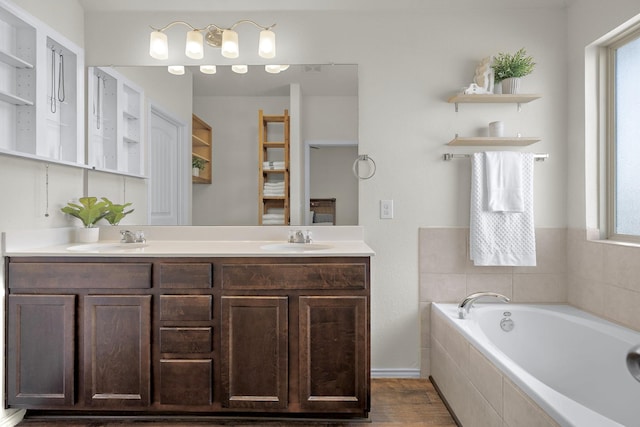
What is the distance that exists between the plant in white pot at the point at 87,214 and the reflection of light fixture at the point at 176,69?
92cm

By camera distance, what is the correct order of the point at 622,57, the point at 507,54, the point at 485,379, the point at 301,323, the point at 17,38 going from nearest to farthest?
the point at 485,379, the point at 301,323, the point at 17,38, the point at 622,57, the point at 507,54

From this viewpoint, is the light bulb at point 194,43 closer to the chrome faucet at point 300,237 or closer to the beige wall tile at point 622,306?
the chrome faucet at point 300,237

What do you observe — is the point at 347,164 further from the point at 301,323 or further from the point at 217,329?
the point at 217,329

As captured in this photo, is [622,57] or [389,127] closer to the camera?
[622,57]

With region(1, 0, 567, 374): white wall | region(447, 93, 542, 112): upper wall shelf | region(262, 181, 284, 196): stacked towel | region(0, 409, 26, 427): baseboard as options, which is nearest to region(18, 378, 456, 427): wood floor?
region(0, 409, 26, 427): baseboard

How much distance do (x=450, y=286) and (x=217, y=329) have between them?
4.71 feet

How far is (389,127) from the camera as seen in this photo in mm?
2490

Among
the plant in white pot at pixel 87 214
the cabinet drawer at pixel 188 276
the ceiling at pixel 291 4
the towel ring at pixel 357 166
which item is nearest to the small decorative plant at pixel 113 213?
the plant in white pot at pixel 87 214

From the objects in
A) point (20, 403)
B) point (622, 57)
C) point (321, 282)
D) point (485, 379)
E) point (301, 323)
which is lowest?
point (20, 403)

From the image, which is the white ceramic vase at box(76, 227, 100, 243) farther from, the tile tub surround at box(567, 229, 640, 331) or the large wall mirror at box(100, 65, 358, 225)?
the tile tub surround at box(567, 229, 640, 331)

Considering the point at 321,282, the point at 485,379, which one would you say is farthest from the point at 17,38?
the point at 485,379

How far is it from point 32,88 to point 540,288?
308 cm

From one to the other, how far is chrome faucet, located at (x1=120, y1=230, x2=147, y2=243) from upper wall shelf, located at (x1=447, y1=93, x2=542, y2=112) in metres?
2.03

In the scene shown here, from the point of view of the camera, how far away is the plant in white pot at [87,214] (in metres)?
2.31
